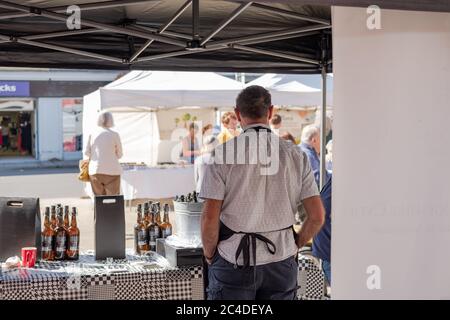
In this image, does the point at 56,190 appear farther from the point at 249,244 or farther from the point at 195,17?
the point at 249,244

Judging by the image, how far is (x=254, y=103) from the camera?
2.71 meters

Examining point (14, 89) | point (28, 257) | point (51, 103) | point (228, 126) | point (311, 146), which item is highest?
point (14, 89)

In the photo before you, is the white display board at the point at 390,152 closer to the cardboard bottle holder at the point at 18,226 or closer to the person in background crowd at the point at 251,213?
the person in background crowd at the point at 251,213

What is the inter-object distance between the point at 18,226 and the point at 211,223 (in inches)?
59.8

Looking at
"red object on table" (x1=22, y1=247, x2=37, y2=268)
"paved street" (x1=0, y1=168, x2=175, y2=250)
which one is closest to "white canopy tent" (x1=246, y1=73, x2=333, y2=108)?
"paved street" (x1=0, y1=168, x2=175, y2=250)

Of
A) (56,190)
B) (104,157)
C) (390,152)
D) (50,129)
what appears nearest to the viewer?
(390,152)

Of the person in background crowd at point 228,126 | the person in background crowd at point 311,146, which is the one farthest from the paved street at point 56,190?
the person in background crowd at point 311,146

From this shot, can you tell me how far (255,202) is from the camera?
2727 mm

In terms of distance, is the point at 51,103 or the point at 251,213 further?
the point at 51,103

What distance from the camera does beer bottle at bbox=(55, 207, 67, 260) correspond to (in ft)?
12.5

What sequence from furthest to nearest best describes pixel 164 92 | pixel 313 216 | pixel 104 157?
pixel 164 92, pixel 104 157, pixel 313 216

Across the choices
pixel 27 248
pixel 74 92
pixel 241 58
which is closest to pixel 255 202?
pixel 27 248

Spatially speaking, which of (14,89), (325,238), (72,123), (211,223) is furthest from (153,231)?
(72,123)

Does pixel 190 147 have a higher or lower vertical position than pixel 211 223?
higher
